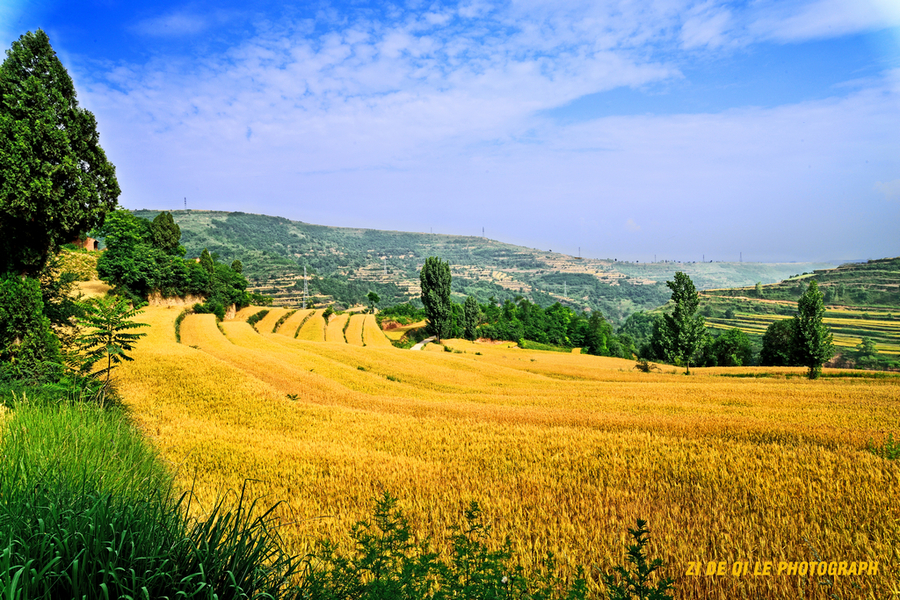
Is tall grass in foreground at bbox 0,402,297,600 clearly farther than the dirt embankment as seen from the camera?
No

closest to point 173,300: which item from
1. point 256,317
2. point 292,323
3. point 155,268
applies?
point 155,268

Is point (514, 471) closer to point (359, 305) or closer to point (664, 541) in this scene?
point (664, 541)

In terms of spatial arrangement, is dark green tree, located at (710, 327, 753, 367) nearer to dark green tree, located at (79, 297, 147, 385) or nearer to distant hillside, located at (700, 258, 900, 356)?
distant hillside, located at (700, 258, 900, 356)

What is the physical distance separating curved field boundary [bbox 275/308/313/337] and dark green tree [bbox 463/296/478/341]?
3403 cm

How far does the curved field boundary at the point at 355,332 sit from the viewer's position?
60469mm

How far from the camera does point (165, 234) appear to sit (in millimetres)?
66438

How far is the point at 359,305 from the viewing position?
156625mm

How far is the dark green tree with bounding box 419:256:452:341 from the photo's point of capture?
73.4 meters

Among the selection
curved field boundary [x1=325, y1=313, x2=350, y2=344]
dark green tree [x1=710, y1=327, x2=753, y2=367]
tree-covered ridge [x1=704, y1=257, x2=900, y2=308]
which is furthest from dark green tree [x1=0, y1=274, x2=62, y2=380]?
tree-covered ridge [x1=704, y1=257, x2=900, y2=308]

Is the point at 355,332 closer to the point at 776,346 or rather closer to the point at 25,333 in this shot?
the point at 25,333

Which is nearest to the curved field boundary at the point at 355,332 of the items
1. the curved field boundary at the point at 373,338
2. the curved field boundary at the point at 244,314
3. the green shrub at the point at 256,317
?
the curved field boundary at the point at 373,338

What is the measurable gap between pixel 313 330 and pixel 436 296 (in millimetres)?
22039

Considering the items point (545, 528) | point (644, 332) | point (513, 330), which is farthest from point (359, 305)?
point (545, 528)

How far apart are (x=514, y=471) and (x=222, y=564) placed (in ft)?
17.6
